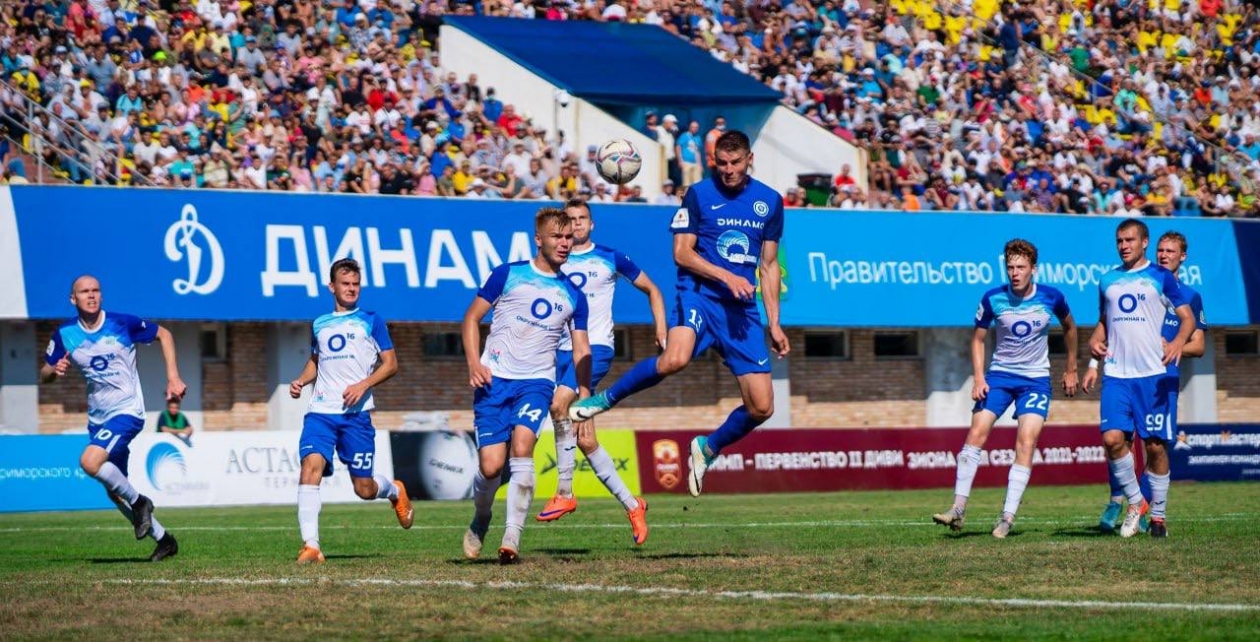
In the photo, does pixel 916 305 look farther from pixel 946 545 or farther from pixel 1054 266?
pixel 946 545

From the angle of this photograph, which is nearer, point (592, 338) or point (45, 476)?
point (592, 338)

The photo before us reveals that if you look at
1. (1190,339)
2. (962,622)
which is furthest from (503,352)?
(1190,339)

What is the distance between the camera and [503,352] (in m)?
12.6

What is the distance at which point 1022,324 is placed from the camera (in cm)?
1575

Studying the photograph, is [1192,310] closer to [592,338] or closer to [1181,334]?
[1181,334]

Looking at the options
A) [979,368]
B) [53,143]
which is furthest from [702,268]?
[53,143]

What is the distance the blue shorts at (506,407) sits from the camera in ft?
41.0

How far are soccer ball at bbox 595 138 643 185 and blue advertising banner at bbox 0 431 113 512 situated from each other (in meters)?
12.0

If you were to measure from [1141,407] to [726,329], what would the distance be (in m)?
4.29

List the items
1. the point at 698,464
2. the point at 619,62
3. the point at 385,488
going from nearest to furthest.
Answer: the point at 698,464 < the point at 385,488 < the point at 619,62

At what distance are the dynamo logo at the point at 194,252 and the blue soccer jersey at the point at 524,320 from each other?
18.8 meters

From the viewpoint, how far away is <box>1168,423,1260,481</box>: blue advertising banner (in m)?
32.8

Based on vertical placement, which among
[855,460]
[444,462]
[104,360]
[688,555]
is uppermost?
[104,360]

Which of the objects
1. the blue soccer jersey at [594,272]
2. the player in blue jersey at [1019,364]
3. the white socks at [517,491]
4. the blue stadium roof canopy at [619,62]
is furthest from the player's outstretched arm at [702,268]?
the blue stadium roof canopy at [619,62]
